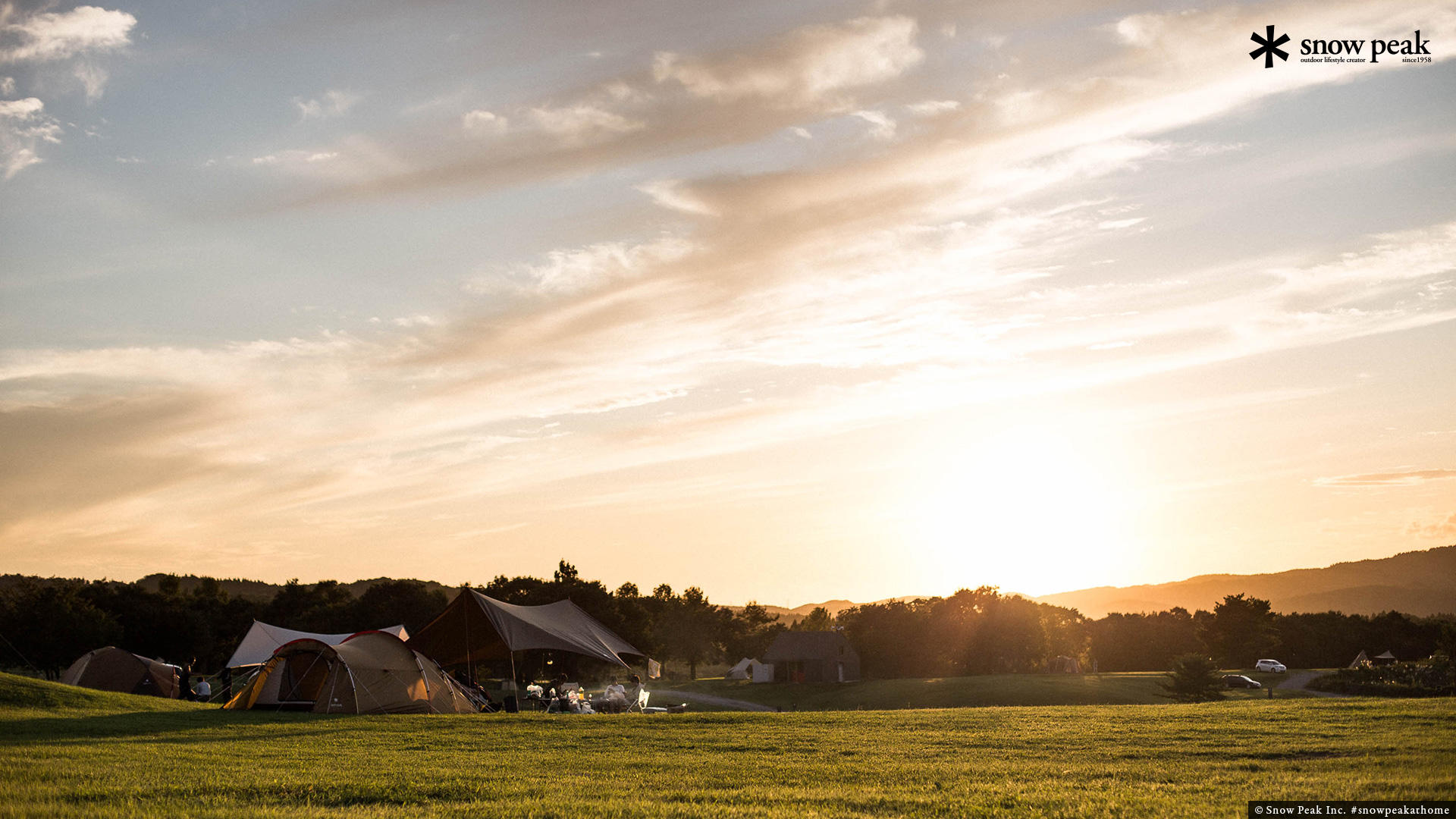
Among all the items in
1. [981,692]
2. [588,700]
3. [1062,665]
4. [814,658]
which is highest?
[588,700]

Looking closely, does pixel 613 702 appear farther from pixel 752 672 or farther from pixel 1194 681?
pixel 752 672

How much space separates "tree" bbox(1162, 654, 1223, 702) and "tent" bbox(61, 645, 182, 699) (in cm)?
3704

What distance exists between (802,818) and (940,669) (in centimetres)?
6704

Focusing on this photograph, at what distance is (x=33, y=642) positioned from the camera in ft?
190

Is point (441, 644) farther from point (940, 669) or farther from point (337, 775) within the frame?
point (940, 669)

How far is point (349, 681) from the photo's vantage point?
25.0 meters

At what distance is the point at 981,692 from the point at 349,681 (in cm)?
3053

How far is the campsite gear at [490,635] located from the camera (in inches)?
1337

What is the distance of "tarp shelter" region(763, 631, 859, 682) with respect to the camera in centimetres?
7569

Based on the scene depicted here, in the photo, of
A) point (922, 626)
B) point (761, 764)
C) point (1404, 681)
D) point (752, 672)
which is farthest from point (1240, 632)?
point (761, 764)

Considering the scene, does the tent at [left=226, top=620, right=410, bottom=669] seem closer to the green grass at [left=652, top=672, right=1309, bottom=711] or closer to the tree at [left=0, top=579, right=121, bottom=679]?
the green grass at [left=652, top=672, right=1309, bottom=711]

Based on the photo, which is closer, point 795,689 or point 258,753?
point 258,753

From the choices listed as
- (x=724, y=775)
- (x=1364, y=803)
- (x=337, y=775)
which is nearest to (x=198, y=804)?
(x=337, y=775)

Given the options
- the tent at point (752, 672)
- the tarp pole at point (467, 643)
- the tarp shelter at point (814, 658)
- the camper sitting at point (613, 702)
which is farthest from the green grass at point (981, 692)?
the tarp pole at point (467, 643)
